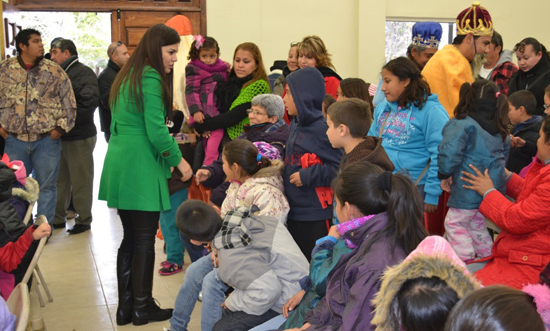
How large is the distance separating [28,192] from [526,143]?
3.23m

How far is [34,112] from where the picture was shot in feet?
15.7

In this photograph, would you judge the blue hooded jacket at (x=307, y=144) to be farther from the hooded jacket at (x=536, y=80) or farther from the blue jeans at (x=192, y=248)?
the hooded jacket at (x=536, y=80)

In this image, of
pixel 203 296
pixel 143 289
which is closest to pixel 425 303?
pixel 203 296

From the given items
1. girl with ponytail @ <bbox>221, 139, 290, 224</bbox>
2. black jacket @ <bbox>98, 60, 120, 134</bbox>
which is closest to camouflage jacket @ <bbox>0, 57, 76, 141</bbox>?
black jacket @ <bbox>98, 60, 120, 134</bbox>

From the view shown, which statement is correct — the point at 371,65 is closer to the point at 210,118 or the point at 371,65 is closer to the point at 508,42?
the point at 508,42

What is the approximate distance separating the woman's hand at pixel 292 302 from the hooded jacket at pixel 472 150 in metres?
1.16

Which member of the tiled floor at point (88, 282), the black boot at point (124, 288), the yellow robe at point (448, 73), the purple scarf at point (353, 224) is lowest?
the tiled floor at point (88, 282)

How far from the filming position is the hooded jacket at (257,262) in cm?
231

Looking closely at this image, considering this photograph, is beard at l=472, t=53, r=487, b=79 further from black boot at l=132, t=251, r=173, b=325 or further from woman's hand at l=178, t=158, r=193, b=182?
black boot at l=132, t=251, r=173, b=325

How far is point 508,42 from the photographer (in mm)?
8297

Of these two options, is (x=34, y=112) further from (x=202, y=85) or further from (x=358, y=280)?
(x=358, y=280)

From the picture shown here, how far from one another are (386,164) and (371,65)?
582cm

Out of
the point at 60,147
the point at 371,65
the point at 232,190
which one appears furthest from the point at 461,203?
the point at 371,65

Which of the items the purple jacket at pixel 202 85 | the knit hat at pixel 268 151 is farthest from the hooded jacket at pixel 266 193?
the purple jacket at pixel 202 85
